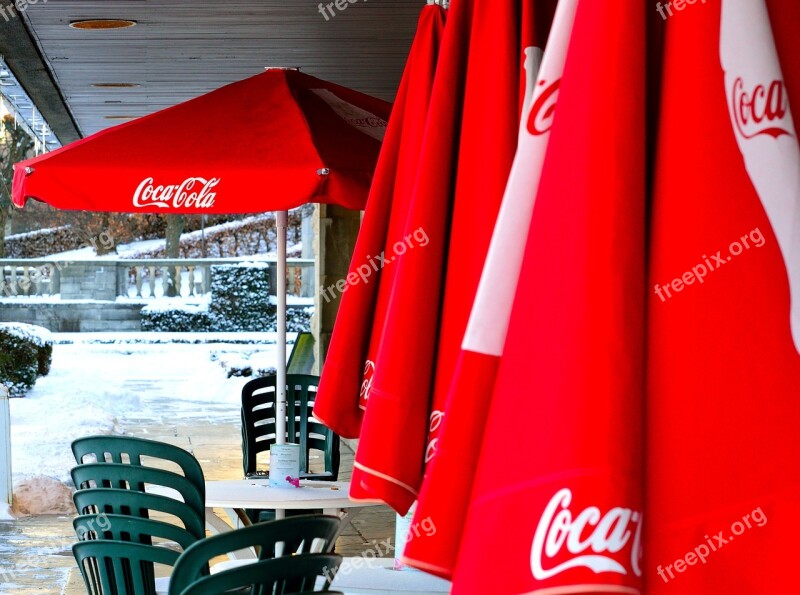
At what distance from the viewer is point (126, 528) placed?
3316mm

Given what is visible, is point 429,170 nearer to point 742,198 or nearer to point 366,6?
point 742,198

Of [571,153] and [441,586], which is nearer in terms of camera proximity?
[571,153]

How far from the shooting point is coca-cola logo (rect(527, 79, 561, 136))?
125 cm

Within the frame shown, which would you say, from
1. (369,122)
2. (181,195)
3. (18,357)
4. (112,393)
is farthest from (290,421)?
(112,393)

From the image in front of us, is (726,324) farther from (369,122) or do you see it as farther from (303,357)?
(303,357)

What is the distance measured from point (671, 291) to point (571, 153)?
178mm

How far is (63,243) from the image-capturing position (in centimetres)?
3897

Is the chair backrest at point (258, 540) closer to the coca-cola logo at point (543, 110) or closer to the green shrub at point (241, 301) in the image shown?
the coca-cola logo at point (543, 110)

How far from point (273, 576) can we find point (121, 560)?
1.09 meters

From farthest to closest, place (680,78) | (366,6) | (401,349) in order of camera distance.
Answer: (366,6), (401,349), (680,78)

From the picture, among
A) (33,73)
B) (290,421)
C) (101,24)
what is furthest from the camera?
(33,73)

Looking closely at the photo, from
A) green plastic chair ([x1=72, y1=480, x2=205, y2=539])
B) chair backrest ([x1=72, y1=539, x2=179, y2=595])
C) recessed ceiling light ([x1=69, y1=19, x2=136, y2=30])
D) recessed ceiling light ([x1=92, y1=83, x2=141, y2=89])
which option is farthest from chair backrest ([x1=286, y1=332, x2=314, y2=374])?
chair backrest ([x1=72, y1=539, x2=179, y2=595])

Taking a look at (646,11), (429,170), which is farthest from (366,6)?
(646,11)

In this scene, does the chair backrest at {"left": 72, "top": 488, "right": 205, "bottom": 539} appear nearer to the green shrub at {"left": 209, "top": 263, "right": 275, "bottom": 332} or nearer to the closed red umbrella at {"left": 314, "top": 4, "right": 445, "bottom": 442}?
the closed red umbrella at {"left": 314, "top": 4, "right": 445, "bottom": 442}
